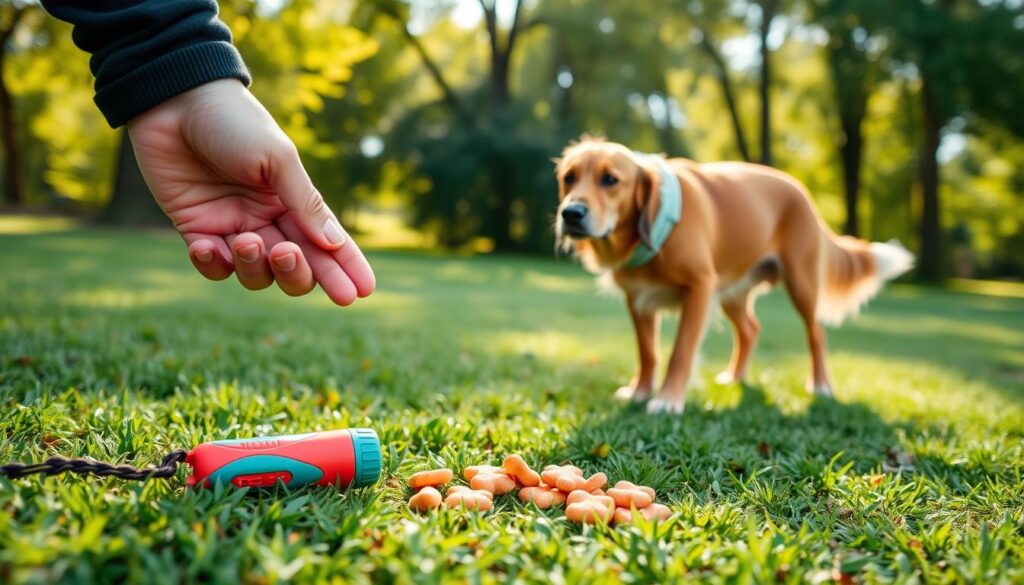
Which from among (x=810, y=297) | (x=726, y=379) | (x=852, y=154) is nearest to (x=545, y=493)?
(x=726, y=379)

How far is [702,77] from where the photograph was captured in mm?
27984

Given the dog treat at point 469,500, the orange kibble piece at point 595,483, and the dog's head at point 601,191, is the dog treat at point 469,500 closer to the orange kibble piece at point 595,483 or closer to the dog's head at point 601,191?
the orange kibble piece at point 595,483

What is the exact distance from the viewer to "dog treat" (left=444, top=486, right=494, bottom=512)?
1.88 m

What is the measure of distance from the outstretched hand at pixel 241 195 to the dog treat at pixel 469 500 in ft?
2.23

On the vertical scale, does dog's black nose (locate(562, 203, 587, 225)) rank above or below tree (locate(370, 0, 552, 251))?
below

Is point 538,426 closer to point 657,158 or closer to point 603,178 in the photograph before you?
point 603,178

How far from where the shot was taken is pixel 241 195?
2.22 metres

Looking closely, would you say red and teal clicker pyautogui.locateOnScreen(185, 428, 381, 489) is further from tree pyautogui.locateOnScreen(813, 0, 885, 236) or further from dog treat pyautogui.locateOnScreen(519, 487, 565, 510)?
tree pyautogui.locateOnScreen(813, 0, 885, 236)

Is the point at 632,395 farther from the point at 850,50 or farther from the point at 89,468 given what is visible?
the point at 850,50

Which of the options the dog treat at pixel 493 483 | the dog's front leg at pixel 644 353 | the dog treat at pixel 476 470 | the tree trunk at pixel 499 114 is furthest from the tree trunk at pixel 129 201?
the dog treat at pixel 493 483

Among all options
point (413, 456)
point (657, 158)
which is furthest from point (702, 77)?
point (413, 456)

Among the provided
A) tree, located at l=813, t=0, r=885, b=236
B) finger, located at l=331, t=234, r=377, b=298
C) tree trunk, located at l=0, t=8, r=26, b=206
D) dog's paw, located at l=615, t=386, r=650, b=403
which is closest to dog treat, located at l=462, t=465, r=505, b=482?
finger, located at l=331, t=234, r=377, b=298

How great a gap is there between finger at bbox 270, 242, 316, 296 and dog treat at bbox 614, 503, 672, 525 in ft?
3.66

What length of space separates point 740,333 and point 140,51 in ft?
13.5
